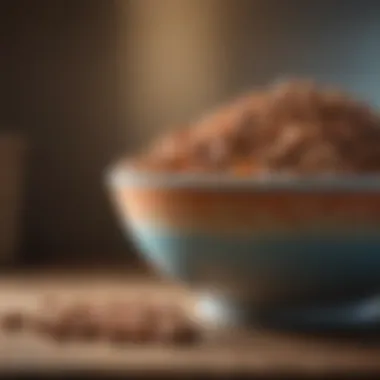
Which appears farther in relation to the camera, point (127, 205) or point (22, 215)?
point (22, 215)

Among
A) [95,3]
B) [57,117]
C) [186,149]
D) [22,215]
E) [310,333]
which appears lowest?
[310,333]

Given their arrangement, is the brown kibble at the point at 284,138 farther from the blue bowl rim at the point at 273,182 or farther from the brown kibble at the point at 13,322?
the brown kibble at the point at 13,322

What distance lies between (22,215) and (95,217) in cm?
9

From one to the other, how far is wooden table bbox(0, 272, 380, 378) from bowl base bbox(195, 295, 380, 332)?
20mm

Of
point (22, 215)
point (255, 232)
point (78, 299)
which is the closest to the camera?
point (255, 232)

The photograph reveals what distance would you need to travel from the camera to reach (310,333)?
546 mm

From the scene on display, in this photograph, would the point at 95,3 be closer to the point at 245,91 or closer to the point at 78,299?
the point at 245,91

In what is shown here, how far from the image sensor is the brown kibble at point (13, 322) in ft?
1.84

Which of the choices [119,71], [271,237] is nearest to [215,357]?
[271,237]

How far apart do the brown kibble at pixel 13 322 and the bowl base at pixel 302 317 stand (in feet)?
0.35

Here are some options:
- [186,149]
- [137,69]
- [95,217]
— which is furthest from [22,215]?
[186,149]

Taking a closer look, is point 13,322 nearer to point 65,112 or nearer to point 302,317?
point 302,317

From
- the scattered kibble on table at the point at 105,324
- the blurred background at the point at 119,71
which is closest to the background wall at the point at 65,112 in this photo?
the blurred background at the point at 119,71

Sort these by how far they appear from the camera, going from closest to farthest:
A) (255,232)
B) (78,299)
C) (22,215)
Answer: (255,232)
(78,299)
(22,215)
